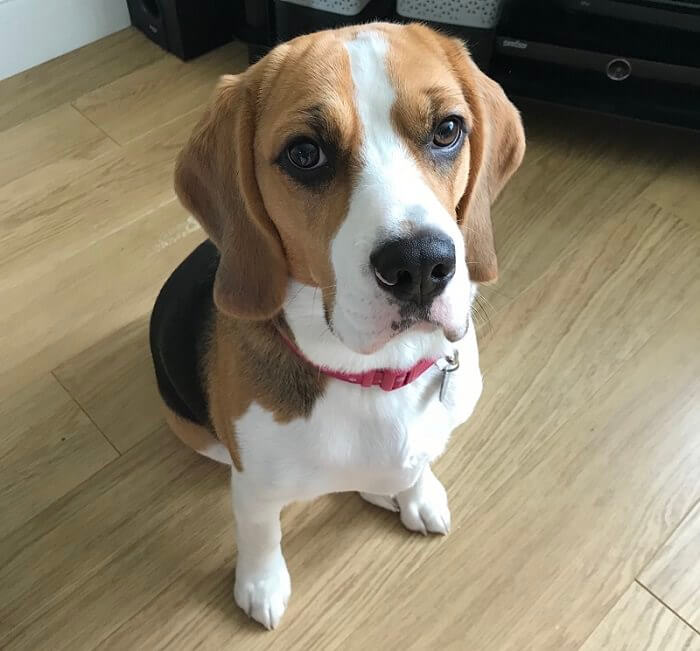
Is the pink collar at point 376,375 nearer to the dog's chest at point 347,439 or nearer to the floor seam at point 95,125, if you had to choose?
the dog's chest at point 347,439

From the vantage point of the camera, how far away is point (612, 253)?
2318 millimetres

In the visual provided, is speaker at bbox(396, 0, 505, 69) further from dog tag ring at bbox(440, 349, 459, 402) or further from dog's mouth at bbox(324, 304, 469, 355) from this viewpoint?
dog's mouth at bbox(324, 304, 469, 355)

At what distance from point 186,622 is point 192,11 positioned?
6.87 ft

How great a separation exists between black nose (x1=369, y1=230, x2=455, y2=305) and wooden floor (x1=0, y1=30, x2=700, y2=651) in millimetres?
919

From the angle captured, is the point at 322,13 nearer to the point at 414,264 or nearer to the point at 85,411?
the point at 85,411

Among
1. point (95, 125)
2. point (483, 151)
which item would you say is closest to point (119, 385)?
point (95, 125)

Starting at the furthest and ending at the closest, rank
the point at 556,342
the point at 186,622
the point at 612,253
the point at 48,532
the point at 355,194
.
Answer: the point at 612,253
the point at 556,342
the point at 48,532
the point at 186,622
the point at 355,194

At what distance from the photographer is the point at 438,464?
190 cm

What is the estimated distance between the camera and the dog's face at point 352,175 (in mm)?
1028

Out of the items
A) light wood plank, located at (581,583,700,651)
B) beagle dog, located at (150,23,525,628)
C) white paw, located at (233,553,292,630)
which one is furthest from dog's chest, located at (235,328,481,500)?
light wood plank, located at (581,583,700,651)

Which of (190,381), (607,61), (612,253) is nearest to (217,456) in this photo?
(190,381)

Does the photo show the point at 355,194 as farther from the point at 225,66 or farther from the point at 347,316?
the point at 225,66

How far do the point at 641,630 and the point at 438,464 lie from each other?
0.56 m

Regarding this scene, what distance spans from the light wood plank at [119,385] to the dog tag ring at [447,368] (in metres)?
0.86
